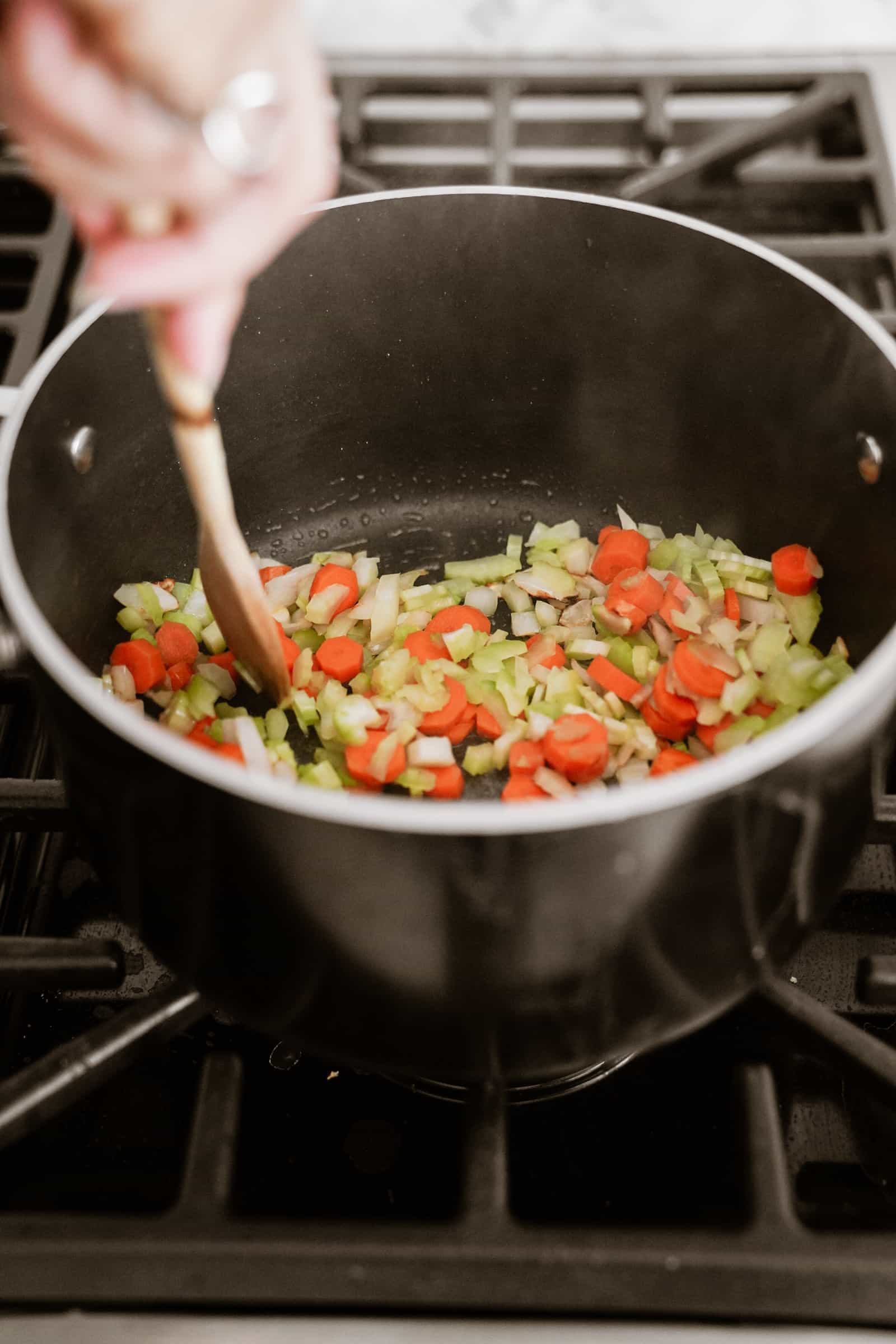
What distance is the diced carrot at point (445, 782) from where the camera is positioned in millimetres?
993

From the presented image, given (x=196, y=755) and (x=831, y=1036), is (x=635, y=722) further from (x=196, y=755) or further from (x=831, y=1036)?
(x=196, y=755)

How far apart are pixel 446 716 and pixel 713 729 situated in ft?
0.79

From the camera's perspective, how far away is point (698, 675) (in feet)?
3.28

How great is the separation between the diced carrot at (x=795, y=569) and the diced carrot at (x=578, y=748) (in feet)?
0.72

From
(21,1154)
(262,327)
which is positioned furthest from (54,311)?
(21,1154)

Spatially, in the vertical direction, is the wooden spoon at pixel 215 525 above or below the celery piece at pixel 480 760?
above

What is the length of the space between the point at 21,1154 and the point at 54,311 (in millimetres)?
816

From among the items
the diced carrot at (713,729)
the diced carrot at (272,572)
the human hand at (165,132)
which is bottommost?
the diced carrot at (713,729)

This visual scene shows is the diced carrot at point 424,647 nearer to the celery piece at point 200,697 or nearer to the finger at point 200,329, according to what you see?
the celery piece at point 200,697

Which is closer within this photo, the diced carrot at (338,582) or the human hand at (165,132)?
the human hand at (165,132)

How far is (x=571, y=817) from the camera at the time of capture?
0.53 meters

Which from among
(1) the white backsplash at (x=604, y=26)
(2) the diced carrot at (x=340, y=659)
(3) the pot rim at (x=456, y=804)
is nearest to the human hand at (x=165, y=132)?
(3) the pot rim at (x=456, y=804)

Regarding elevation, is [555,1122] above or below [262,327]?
below

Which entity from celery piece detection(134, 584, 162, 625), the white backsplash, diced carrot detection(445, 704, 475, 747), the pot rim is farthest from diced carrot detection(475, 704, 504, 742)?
the white backsplash
